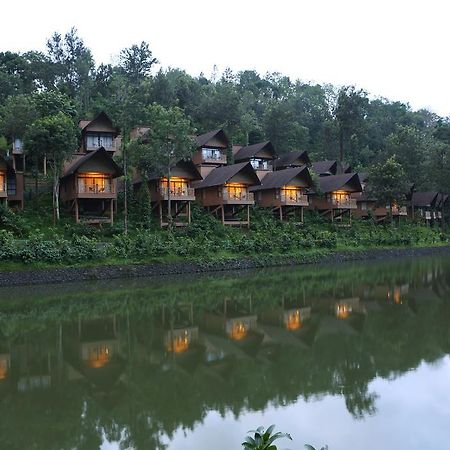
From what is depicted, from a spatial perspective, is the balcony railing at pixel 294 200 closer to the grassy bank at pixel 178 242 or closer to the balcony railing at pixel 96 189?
the grassy bank at pixel 178 242

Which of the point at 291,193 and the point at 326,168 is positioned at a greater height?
the point at 326,168

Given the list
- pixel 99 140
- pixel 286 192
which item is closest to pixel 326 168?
pixel 286 192

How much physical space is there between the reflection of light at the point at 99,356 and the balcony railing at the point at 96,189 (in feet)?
78.9

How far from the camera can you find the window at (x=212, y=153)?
48875 mm

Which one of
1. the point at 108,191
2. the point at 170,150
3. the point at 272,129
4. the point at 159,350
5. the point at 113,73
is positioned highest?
the point at 113,73

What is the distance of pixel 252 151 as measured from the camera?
53281mm

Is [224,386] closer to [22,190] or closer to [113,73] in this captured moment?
[22,190]

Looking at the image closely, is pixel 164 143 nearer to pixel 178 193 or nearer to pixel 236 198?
pixel 178 193

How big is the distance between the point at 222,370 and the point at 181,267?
67.9 ft

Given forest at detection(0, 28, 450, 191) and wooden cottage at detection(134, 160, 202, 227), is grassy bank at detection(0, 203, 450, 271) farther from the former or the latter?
forest at detection(0, 28, 450, 191)

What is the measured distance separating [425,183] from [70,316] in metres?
48.9

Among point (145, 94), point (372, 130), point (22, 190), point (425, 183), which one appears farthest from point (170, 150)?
point (372, 130)

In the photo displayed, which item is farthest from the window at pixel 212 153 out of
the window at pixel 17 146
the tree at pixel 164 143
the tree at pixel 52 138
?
the tree at pixel 52 138

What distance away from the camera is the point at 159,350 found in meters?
13.3
